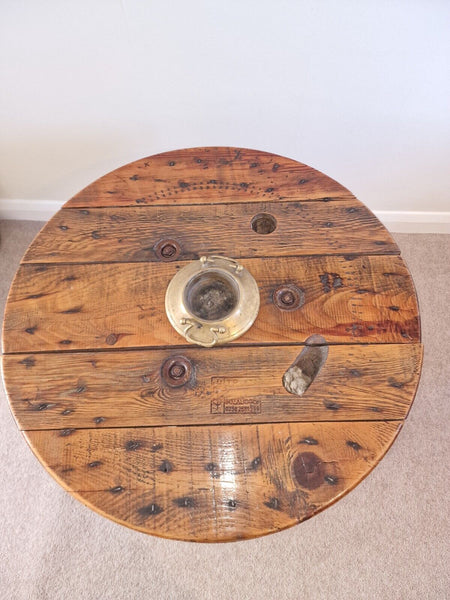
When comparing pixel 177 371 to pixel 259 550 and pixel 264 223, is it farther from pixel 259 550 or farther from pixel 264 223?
pixel 259 550

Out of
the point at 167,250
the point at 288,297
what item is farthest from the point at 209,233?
the point at 288,297

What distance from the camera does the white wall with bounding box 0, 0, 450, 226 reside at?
103 cm

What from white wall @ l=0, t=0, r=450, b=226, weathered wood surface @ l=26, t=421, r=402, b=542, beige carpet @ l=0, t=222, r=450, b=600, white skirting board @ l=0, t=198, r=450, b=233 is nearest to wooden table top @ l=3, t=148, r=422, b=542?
weathered wood surface @ l=26, t=421, r=402, b=542

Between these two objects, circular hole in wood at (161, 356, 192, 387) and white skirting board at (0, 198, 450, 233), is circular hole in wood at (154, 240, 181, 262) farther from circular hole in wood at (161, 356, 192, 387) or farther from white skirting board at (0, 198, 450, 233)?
white skirting board at (0, 198, 450, 233)

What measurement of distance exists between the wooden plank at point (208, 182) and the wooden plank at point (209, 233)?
24 millimetres

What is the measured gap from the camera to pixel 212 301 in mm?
874

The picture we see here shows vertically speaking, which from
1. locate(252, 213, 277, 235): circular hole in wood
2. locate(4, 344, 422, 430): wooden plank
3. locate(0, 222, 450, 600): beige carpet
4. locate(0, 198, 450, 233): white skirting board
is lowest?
locate(0, 222, 450, 600): beige carpet

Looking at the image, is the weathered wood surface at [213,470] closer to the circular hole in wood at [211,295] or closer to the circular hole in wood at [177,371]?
the circular hole in wood at [177,371]

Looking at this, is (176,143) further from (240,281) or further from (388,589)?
(388,589)

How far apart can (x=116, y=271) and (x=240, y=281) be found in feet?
0.86

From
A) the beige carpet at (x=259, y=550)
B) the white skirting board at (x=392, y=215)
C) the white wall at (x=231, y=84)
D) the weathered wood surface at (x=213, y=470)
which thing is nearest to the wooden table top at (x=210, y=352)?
the weathered wood surface at (x=213, y=470)

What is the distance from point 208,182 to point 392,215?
943mm

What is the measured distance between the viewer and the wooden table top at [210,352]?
0.75 meters

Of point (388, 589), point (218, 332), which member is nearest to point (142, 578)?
point (388, 589)
